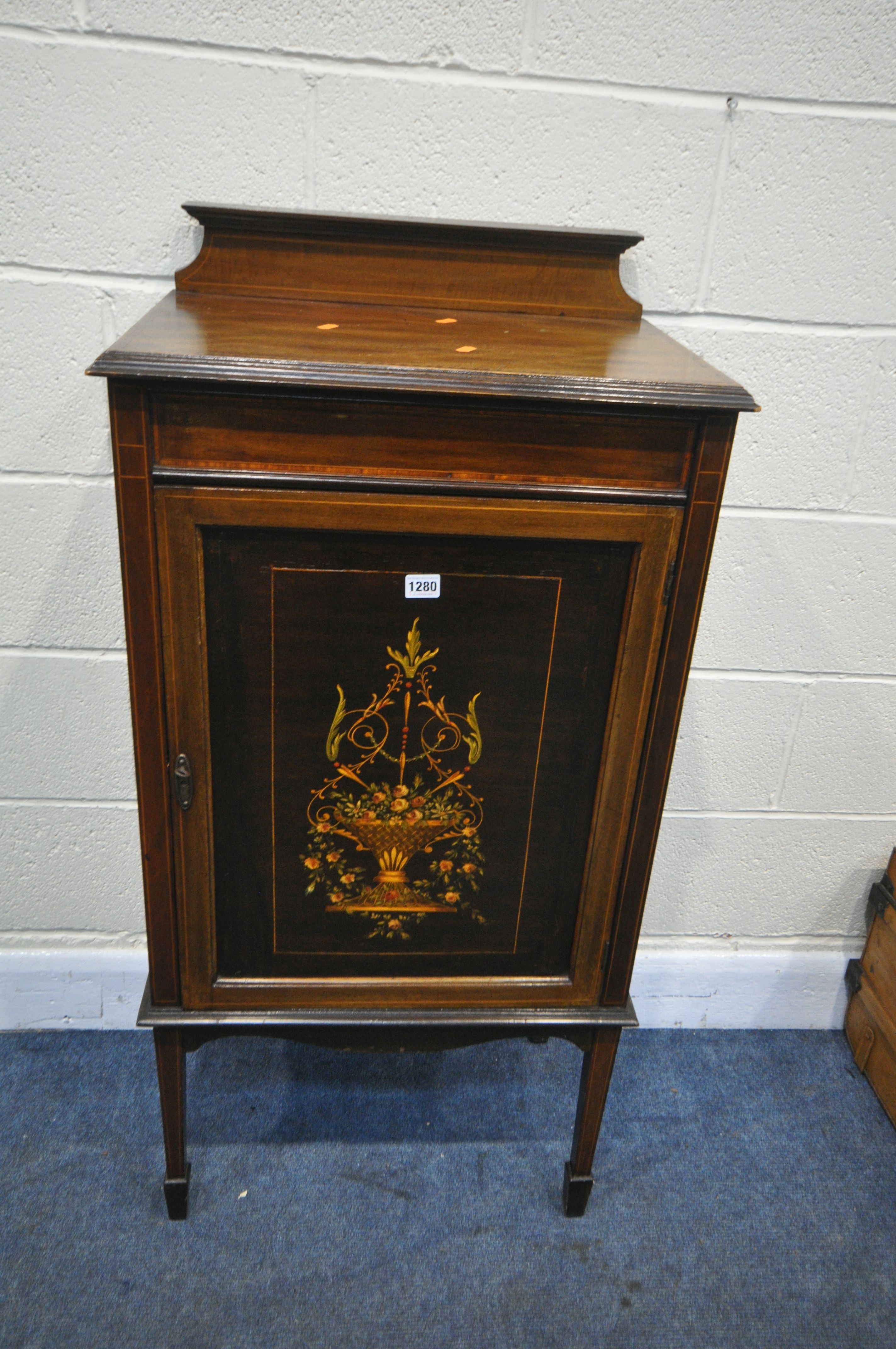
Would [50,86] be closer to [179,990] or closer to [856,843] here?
[179,990]

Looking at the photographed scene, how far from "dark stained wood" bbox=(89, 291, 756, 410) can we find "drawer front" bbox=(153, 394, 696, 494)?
3 cm

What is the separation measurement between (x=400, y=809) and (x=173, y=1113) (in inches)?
21.8

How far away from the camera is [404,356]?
94cm

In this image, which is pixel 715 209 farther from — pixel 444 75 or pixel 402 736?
pixel 402 736

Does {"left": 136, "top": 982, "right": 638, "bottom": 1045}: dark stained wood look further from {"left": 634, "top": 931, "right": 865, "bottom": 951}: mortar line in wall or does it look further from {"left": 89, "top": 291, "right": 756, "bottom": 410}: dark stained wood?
{"left": 89, "top": 291, "right": 756, "bottom": 410}: dark stained wood

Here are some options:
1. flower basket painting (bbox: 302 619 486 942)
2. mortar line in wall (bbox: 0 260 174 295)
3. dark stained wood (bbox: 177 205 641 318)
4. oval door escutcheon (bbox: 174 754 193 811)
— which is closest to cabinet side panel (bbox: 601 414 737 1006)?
flower basket painting (bbox: 302 619 486 942)

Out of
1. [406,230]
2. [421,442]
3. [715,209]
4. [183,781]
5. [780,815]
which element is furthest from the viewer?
[780,815]

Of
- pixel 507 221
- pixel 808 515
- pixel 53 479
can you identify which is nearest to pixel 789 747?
pixel 808 515

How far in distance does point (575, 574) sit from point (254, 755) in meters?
0.38

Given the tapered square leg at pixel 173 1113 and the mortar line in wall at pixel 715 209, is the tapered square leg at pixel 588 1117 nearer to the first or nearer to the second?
the tapered square leg at pixel 173 1113

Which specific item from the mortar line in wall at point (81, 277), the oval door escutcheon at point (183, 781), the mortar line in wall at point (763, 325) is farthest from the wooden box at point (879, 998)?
the mortar line in wall at point (81, 277)

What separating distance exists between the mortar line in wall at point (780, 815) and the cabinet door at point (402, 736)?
485mm

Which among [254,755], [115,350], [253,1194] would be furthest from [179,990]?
[115,350]

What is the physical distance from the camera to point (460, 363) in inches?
36.5
